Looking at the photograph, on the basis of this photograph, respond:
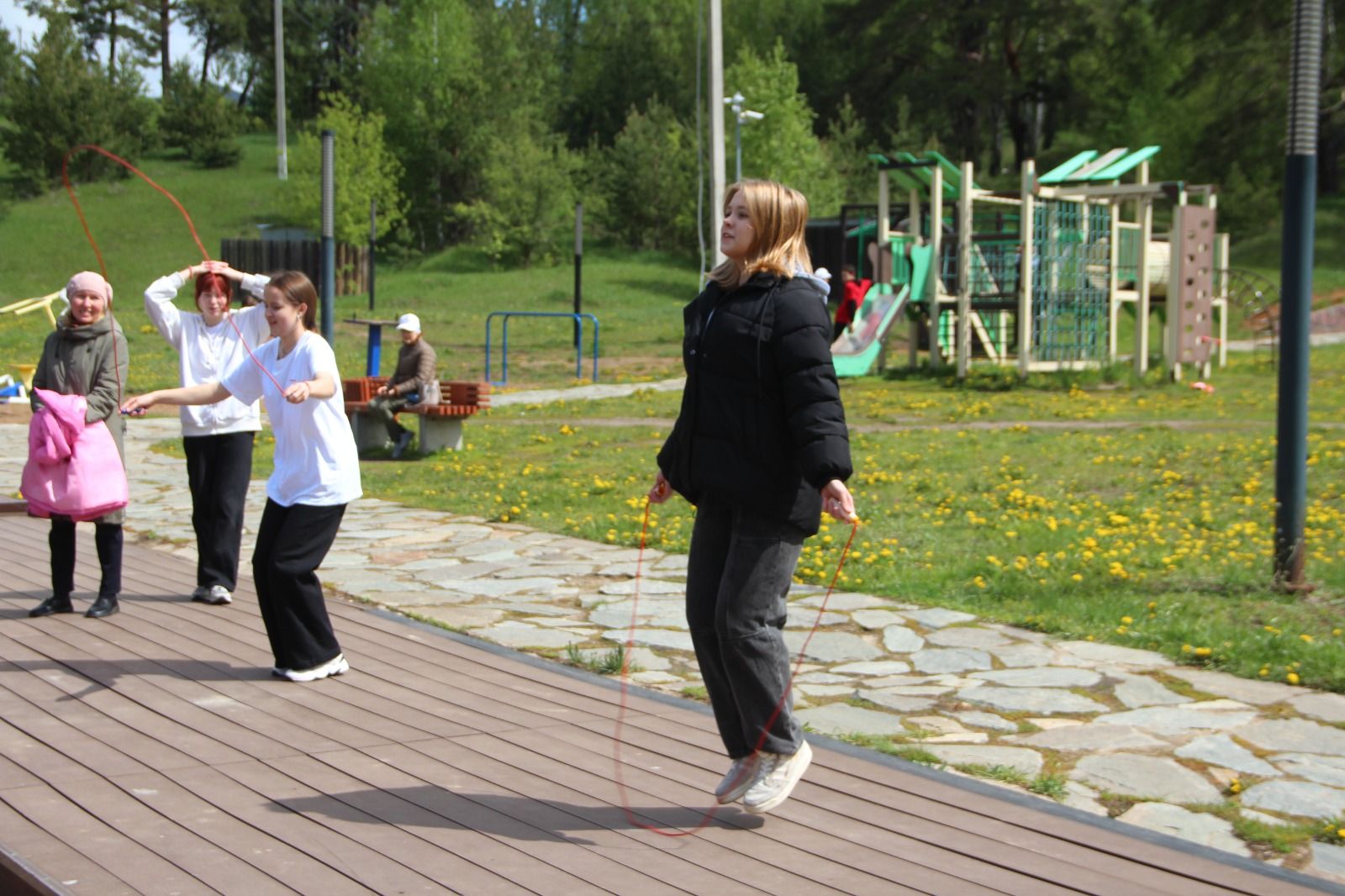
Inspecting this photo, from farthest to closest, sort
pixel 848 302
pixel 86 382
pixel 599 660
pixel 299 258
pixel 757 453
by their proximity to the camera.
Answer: pixel 299 258, pixel 848 302, pixel 86 382, pixel 599 660, pixel 757 453

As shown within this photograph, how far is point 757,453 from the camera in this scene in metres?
4.11

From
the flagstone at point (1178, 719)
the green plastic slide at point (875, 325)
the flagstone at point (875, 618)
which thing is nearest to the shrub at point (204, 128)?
the green plastic slide at point (875, 325)

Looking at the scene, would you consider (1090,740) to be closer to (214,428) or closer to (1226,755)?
(1226,755)

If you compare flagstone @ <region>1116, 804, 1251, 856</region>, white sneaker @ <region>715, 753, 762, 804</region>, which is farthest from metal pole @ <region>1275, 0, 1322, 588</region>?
white sneaker @ <region>715, 753, 762, 804</region>

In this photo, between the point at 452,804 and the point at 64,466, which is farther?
the point at 64,466

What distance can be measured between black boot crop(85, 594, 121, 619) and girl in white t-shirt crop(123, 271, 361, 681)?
4.88 feet

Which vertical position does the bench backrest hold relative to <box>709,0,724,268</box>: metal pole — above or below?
below

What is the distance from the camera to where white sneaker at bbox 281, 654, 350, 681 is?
5891 mm

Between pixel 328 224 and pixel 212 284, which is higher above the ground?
pixel 328 224

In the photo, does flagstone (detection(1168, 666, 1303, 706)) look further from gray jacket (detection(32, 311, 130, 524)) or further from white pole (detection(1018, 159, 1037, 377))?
white pole (detection(1018, 159, 1037, 377))

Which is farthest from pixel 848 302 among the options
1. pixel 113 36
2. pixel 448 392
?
pixel 113 36

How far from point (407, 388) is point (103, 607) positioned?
287 inches

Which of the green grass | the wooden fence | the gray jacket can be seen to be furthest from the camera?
the wooden fence

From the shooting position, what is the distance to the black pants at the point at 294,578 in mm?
5816
